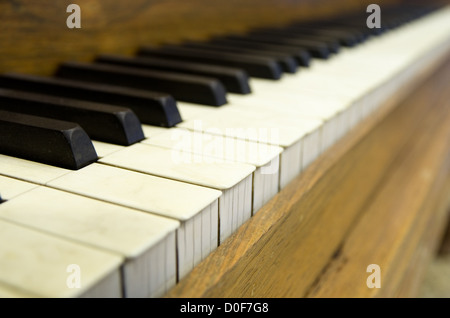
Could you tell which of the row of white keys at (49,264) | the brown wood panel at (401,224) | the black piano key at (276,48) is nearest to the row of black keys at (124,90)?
the black piano key at (276,48)

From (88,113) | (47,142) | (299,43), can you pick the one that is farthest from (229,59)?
(47,142)

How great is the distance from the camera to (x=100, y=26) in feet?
3.52

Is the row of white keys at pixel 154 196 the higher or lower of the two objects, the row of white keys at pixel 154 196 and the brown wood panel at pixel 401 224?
the higher

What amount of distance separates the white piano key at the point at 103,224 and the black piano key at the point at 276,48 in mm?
886

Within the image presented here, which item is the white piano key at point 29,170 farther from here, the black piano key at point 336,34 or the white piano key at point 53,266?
the black piano key at point 336,34

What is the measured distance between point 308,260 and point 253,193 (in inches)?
14.3

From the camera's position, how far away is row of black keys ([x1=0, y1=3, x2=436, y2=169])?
0.62 metres

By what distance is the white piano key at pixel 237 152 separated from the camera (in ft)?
2.06

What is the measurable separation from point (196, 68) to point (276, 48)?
402mm

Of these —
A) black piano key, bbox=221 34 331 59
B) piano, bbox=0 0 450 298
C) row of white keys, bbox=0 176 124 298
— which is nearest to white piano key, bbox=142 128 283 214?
piano, bbox=0 0 450 298

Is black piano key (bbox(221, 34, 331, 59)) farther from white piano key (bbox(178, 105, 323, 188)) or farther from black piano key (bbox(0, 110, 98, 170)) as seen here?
black piano key (bbox(0, 110, 98, 170))

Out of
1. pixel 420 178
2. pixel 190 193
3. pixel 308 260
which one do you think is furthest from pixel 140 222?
pixel 420 178

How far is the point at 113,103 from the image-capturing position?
788 mm
